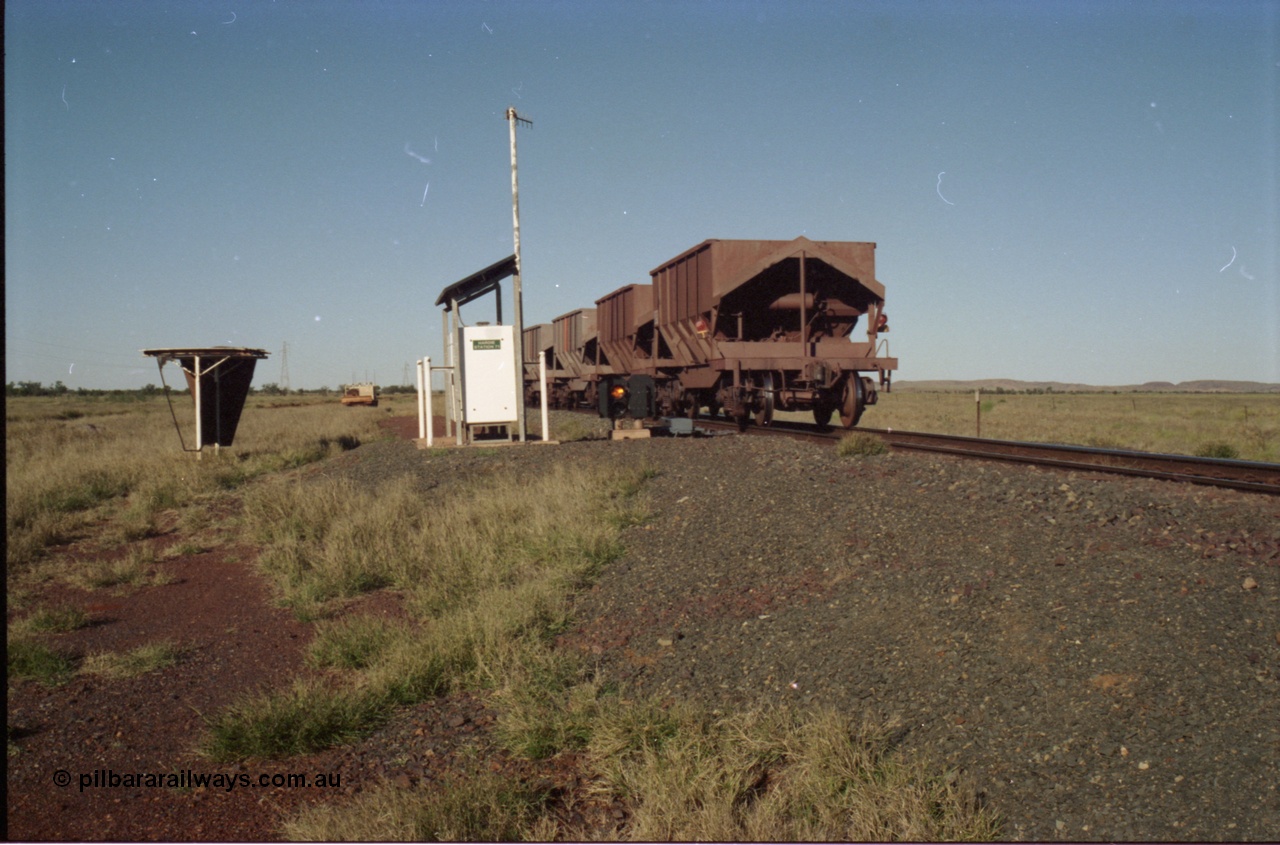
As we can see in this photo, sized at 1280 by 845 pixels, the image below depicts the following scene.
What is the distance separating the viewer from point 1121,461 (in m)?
10.5

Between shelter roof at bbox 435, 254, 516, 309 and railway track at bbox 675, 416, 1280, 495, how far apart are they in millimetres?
6607

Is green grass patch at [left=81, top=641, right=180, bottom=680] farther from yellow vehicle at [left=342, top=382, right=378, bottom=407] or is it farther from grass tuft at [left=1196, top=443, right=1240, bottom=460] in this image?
yellow vehicle at [left=342, top=382, right=378, bottom=407]

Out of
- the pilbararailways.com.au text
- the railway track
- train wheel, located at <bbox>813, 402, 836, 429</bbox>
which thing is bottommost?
the pilbararailways.com.au text

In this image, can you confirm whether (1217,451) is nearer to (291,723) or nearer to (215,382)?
(291,723)

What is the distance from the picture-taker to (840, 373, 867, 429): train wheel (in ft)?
49.8

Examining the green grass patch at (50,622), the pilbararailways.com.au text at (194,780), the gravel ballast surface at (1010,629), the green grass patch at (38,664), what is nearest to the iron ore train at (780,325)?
the gravel ballast surface at (1010,629)

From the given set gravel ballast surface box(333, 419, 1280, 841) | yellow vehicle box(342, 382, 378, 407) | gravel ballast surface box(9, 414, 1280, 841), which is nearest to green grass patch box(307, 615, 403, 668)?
gravel ballast surface box(9, 414, 1280, 841)

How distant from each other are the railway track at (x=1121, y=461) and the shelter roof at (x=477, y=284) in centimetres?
661

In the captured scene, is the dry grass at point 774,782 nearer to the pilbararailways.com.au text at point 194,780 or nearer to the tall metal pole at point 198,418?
the pilbararailways.com.au text at point 194,780

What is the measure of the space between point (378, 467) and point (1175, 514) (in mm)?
11254

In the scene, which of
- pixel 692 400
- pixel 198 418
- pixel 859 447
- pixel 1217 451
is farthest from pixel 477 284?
pixel 1217 451

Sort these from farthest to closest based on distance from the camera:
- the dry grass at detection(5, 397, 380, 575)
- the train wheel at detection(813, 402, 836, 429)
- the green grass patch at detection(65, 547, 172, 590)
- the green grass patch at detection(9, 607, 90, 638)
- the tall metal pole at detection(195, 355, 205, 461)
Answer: the tall metal pole at detection(195, 355, 205, 461) < the train wheel at detection(813, 402, 836, 429) < the dry grass at detection(5, 397, 380, 575) < the green grass patch at detection(65, 547, 172, 590) < the green grass patch at detection(9, 607, 90, 638)

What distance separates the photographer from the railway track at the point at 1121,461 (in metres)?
8.97

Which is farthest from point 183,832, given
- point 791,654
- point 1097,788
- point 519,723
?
point 1097,788
